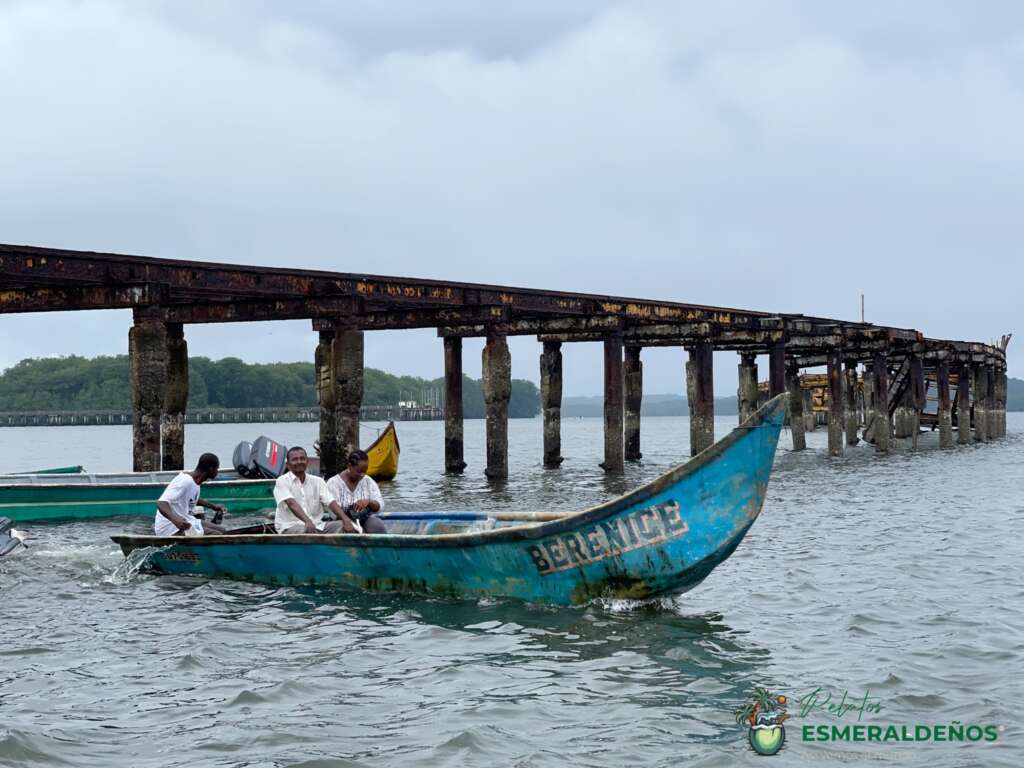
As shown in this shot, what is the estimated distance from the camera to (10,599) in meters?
13.2

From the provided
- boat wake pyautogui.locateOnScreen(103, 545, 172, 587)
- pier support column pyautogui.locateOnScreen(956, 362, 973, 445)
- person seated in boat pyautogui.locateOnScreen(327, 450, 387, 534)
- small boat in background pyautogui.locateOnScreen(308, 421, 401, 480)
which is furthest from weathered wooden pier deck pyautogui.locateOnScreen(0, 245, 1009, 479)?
person seated in boat pyautogui.locateOnScreen(327, 450, 387, 534)

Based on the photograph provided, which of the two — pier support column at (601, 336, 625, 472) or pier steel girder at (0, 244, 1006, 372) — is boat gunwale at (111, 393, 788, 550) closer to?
pier steel girder at (0, 244, 1006, 372)

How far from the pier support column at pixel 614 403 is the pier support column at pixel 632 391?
274 inches

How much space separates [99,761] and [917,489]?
76.4 ft

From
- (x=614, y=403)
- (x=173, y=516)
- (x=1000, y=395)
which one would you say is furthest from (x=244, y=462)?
(x=1000, y=395)

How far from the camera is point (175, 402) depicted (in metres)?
23.4

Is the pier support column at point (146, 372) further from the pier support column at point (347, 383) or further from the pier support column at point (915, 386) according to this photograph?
the pier support column at point (915, 386)

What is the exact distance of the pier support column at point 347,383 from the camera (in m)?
23.4

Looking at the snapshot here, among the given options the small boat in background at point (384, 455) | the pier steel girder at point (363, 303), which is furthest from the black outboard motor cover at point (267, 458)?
the small boat in background at point (384, 455)

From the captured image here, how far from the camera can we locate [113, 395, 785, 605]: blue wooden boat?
34.6 feet

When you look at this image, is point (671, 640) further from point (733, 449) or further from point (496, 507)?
point (496, 507)

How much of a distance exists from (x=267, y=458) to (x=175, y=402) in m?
2.35

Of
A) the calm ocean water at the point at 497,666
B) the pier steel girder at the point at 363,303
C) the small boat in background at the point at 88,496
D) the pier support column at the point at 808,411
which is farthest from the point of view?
the pier support column at the point at 808,411

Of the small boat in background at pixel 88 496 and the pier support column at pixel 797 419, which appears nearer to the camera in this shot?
the small boat in background at pixel 88 496
